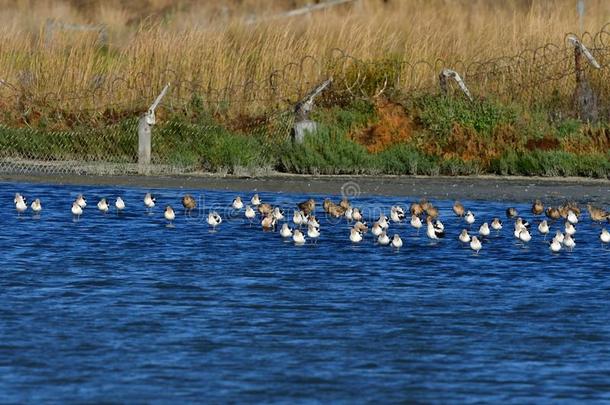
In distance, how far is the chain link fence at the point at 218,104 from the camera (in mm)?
28859

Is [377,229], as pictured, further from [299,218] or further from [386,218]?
[299,218]

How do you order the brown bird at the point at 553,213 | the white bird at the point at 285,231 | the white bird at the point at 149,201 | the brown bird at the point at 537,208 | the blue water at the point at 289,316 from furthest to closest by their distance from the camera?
the white bird at the point at 149,201, the brown bird at the point at 537,208, the brown bird at the point at 553,213, the white bird at the point at 285,231, the blue water at the point at 289,316

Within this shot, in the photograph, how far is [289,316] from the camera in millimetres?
16922

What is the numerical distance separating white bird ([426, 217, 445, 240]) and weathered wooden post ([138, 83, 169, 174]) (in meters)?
7.29

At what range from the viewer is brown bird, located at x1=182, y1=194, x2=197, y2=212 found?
80.8 feet

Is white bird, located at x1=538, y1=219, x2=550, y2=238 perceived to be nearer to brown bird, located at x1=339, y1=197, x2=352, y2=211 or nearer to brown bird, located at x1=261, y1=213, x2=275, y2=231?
brown bird, located at x1=339, y1=197, x2=352, y2=211

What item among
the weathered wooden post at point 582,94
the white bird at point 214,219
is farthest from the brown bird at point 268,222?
the weathered wooden post at point 582,94

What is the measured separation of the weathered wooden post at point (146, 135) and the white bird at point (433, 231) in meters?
7.29

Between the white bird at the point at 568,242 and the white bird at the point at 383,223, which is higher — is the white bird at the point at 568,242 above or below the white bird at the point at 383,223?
below

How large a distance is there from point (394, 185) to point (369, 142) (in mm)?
1653

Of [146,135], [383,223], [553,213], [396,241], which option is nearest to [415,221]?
[383,223]

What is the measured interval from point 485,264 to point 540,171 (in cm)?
703

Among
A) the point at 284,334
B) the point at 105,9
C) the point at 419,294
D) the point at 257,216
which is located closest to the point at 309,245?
the point at 257,216

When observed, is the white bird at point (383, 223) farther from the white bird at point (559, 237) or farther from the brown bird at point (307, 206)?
the white bird at point (559, 237)
